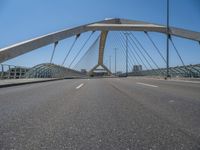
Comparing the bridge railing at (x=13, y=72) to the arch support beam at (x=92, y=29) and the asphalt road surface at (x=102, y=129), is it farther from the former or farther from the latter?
the asphalt road surface at (x=102, y=129)

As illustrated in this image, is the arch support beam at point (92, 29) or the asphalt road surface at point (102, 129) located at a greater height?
the arch support beam at point (92, 29)

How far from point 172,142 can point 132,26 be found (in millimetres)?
46029

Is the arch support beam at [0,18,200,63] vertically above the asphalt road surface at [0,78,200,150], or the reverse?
the arch support beam at [0,18,200,63]

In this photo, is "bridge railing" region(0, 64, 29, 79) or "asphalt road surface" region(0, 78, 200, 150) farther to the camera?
"bridge railing" region(0, 64, 29, 79)

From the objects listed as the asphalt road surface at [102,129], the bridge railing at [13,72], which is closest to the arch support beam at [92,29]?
the bridge railing at [13,72]

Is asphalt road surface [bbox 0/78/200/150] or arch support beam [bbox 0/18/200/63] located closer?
asphalt road surface [bbox 0/78/200/150]

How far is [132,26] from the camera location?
158ft

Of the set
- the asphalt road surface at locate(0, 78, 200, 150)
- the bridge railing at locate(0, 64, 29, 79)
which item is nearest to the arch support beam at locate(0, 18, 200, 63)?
the bridge railing at locate(0, 64, 29, 79)

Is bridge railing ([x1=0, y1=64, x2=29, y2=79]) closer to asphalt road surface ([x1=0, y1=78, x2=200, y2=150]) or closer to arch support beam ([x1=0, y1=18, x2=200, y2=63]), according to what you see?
arch support beam ([x1=0, y1=18, x2=200, y2=63])

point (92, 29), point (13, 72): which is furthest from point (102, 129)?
point (92, 29)

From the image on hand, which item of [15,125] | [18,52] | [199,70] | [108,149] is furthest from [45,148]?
[18,52]

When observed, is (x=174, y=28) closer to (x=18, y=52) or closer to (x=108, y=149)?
(x=18, y=52)

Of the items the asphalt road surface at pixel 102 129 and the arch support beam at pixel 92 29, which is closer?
the asphalt road surface at pixel 102 129

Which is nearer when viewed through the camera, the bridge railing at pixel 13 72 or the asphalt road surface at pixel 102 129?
the asphalt road surface at pixel 102 129
